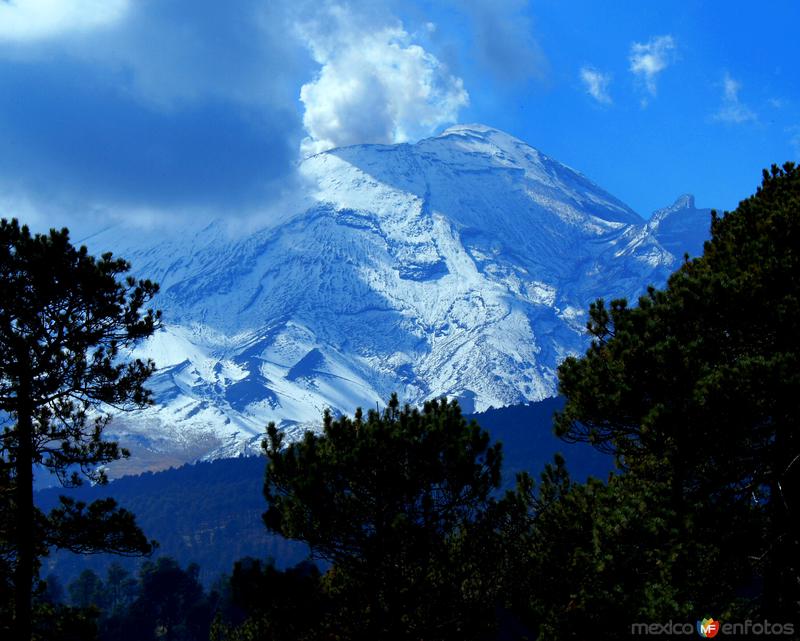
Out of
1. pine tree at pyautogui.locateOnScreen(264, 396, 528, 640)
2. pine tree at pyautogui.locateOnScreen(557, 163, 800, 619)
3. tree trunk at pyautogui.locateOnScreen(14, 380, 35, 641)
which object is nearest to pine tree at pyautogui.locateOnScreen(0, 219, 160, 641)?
tree trunk at pyautogui.locateOnScreen(14, 380, 35, 641)

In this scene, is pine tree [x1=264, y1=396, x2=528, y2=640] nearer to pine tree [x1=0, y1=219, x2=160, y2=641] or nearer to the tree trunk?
pine tree [x1=0, y1=219, x2=160, y2=641]

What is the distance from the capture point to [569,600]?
1903cm

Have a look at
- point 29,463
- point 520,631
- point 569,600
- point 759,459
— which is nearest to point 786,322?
point 759,459

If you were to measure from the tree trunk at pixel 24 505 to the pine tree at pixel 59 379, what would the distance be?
21 millimetres

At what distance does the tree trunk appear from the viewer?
15836 mm

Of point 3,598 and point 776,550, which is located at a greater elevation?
point 776,550

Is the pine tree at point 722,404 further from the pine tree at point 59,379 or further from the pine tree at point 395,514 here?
the pine tree at point 59,379

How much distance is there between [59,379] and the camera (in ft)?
54.0

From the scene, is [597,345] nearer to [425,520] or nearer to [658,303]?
[658,303]

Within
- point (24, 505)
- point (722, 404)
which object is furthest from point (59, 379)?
point (722, 404)

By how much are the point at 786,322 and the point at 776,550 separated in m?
4.66

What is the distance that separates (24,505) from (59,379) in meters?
2.69

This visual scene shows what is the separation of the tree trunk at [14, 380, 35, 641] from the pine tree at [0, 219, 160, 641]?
0.02m

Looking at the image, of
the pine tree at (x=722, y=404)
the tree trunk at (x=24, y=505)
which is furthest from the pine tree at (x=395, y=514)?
the tree trunk at (x=24, y=505)
